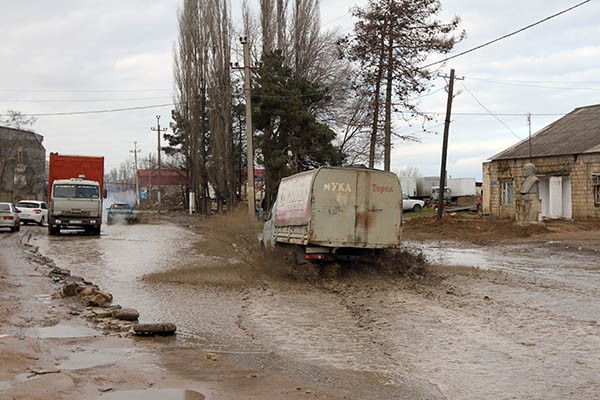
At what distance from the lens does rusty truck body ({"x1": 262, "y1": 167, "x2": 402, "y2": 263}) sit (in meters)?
14.1

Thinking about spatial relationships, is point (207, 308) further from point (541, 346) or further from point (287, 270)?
point (541, 346)

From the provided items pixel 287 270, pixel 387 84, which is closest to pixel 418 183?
pixel 387 84

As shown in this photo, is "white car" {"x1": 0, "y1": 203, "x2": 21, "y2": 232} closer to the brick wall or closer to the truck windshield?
the truck windshield

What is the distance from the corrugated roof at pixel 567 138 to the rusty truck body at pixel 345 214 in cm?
2351

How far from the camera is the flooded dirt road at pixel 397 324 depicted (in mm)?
6617

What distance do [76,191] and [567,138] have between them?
27.2m

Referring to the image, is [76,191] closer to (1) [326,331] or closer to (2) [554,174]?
(1) [326,331]

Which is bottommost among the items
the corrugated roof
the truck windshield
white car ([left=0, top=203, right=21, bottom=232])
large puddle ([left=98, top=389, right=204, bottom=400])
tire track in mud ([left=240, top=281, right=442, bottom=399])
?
tire track in mud ([left=240, top=281, right=442, bottom=399])

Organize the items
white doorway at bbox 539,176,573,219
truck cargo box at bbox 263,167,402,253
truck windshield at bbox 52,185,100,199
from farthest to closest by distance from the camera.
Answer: white doorway at bbox 539,176,573,219
truck windshield at bbox 52,185,100,199
truck cargo box at bbox 263,167,402,253

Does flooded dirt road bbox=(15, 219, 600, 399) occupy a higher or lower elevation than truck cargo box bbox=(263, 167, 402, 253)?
lower

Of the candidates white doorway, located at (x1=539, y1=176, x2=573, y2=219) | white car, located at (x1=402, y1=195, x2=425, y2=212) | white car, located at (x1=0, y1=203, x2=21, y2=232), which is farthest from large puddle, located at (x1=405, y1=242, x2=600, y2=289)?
white car, located at (x1=402, y1=195, x2=425, y2=212)

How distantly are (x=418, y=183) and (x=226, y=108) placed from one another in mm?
27377

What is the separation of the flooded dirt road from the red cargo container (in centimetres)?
1436

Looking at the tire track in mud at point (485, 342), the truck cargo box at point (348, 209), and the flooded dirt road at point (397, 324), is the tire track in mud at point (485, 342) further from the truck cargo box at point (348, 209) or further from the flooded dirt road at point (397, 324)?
the truck cargo box at point (348, 209)
